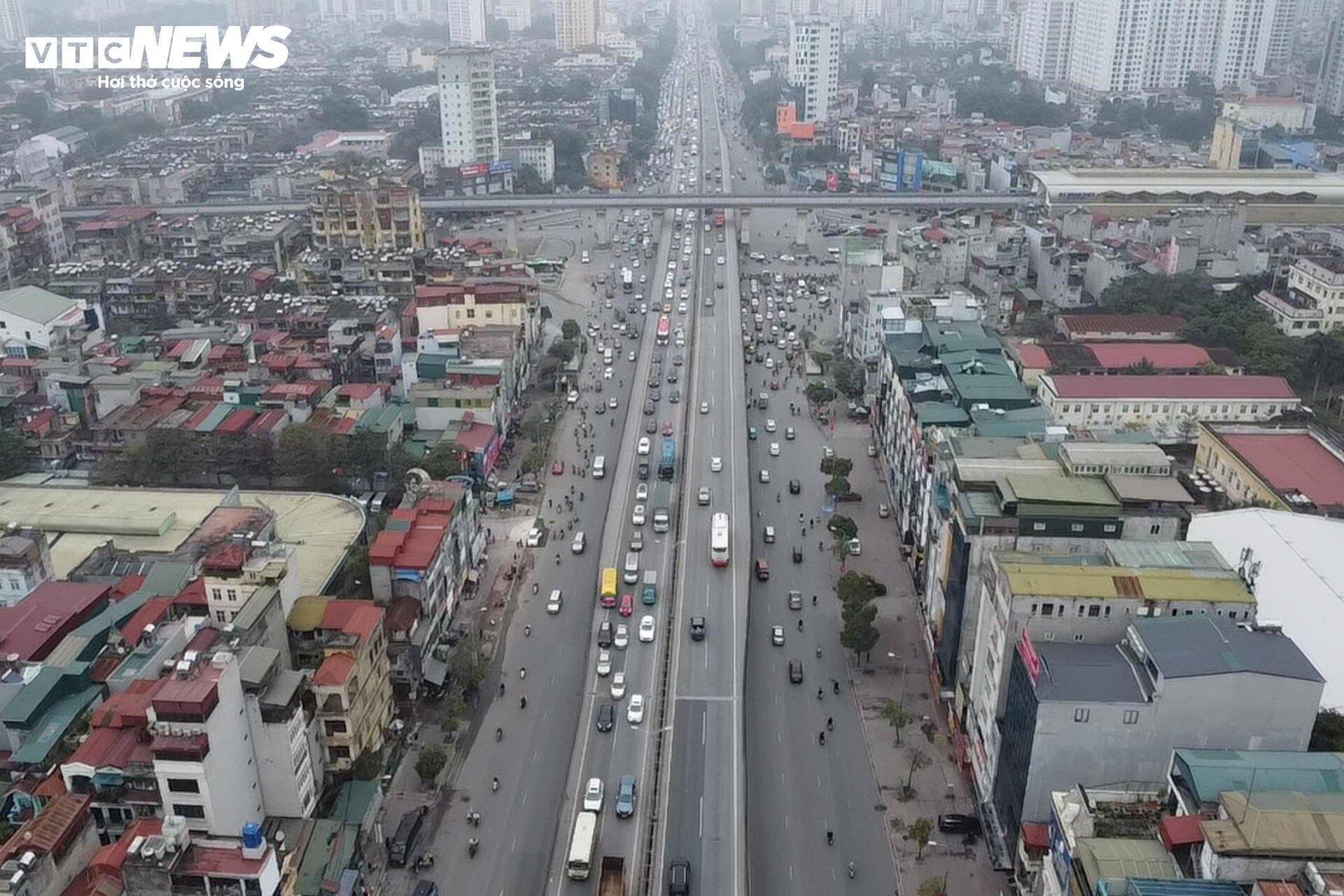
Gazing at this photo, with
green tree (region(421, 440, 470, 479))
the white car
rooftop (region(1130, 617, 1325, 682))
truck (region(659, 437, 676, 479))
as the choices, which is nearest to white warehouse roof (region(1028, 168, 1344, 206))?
truck (region(659, 437, 676, 479))

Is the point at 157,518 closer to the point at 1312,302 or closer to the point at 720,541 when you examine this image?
the point at 720,541

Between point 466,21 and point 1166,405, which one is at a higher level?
point 466,21

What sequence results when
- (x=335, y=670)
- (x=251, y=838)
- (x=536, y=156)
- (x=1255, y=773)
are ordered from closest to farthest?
(x=251, y=838) → (x=1255, y=773) → (x=335, y=670) → (x=536, y=156)

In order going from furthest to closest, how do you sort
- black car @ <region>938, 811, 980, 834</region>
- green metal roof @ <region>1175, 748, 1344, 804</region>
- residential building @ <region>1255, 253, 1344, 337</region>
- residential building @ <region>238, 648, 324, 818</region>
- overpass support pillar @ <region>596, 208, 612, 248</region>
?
overpass support pillar @ <region>596, 208, 612, 248</region>
residential building @ <region>1255, 253, 1344, 337</region>
black car @ <region>938, 811, 980, 834</region>
residential building @ <region>238, 648, 324, 818</region>
green metal roof @ <region>1175, 748, 1344, 804</region>

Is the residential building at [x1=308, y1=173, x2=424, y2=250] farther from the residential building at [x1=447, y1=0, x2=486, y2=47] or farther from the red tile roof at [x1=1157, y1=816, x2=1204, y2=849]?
the residential building at [x1=447, y1=0, x2=486, y2=47]

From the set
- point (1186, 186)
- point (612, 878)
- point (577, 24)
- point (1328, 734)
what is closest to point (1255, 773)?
point (1328, 734)

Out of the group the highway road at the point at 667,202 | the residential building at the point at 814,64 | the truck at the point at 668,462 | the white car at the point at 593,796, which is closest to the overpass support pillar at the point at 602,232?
the highway road at the point at 667,202

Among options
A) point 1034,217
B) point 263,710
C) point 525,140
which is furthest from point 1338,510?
point 525,140
